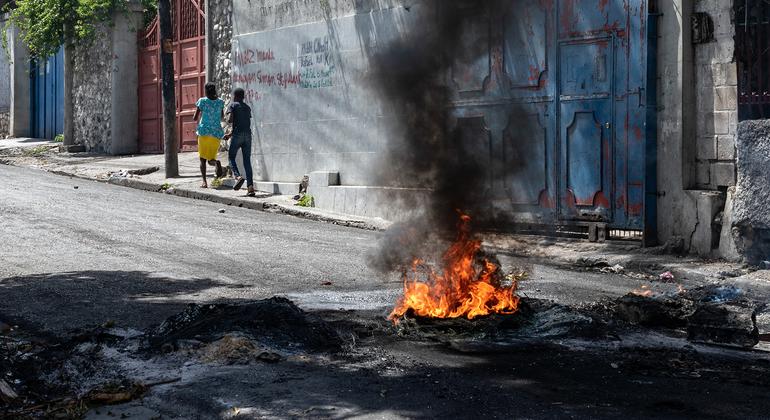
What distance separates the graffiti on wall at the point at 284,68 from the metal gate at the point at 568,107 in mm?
3803

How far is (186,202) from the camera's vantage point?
50.1 ft

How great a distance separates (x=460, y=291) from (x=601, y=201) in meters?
4.79

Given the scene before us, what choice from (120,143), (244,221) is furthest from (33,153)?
(244,221)

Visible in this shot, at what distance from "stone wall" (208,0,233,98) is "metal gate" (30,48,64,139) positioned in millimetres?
9317

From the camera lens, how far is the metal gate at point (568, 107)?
10.6m

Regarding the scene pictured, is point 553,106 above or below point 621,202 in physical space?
above

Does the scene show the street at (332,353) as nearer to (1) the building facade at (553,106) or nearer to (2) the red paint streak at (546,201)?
(1) the building facade at (553,106)

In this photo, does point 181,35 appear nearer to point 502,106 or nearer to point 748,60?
point 502,106

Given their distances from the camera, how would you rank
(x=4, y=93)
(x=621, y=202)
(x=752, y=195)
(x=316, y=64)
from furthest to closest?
1. (x=4, y=93)
2. (x=316, y=64)
3. (x=621, y=202)
4. (x=752, y=195)

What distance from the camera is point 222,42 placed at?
1888 centimetres

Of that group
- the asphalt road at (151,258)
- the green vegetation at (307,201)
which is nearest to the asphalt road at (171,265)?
the asphalt road at (151,258)

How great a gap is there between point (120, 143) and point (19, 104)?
8.12m

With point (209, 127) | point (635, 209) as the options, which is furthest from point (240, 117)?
point (635, 209)

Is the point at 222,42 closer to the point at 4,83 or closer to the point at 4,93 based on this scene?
the point at 4,83
